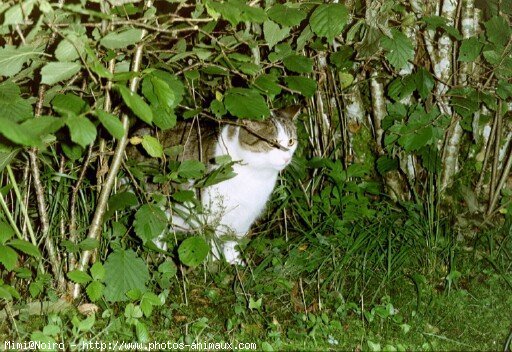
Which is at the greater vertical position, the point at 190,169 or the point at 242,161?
the point at 190,169

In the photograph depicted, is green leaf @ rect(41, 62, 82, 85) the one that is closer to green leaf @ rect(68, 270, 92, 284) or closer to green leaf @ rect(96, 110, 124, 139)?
green leaf @ rect(96, 110, 124, 139)

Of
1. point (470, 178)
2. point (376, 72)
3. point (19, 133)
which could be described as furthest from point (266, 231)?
point (19, 133)

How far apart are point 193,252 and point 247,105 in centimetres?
66

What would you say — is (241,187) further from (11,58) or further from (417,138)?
(11,58)

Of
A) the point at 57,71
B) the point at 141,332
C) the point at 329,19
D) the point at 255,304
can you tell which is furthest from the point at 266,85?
the point at 141,332

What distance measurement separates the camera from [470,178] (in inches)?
148

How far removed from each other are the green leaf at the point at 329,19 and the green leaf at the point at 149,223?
37.6 inches

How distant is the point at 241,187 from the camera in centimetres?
326

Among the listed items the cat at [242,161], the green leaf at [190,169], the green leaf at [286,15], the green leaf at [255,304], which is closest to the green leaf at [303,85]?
the green leaf at [286,15]

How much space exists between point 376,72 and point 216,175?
1.33m

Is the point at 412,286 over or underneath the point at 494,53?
underneath

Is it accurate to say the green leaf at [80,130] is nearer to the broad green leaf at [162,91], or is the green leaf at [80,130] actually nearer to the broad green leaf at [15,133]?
the broad green leaf at [15,133]

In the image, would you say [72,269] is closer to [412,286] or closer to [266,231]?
[266,231]

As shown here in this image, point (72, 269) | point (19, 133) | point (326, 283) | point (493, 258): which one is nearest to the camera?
point (19, 133)
